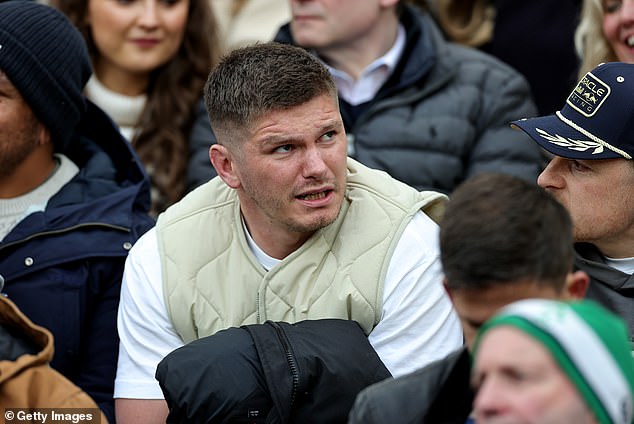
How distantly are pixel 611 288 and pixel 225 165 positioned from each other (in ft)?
3.95

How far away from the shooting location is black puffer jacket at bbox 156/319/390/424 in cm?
283

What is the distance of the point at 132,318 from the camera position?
335 centimetres

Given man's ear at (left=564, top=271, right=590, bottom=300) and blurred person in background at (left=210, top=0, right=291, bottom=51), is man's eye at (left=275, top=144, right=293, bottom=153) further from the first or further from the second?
blurred person in background at (left=210, top=0, right=291, bottom=51)

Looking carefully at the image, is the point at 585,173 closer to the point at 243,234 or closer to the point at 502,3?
the point at 243,234

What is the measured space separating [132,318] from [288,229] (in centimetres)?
55

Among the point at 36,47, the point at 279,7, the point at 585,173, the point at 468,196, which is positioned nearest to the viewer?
the point at 468,196

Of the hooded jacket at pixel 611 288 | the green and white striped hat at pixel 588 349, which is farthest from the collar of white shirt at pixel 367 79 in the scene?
the green and white striped hat at pixel 588 349

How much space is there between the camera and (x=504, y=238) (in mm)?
2264

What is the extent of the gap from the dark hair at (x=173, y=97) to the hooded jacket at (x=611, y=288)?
2.00 metres

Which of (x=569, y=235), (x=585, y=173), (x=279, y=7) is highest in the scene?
(x=569, y=235)

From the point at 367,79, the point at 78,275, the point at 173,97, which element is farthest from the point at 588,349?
the point at 173,97

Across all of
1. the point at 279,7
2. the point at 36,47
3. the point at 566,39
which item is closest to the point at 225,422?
the point at 36,47

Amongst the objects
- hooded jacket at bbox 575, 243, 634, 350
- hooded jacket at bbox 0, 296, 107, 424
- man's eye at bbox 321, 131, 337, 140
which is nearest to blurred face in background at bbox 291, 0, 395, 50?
man's eye at bbox 321, 131, 337, 140

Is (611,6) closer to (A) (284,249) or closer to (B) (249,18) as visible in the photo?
(A) (284,249)
